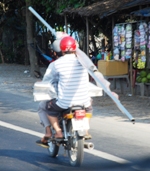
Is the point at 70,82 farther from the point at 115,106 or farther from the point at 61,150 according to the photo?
the point at 115,106

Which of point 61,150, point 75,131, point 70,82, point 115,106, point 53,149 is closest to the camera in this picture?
point 75,131

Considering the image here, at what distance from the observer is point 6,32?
105 ft

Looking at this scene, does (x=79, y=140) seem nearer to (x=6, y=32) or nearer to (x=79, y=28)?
(x=79, y=28)

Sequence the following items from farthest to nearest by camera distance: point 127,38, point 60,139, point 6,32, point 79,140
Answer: point 6,32
point 127,38
point 60,139
point 79,140

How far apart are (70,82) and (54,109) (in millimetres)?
391

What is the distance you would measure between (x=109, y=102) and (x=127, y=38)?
6.62 ft

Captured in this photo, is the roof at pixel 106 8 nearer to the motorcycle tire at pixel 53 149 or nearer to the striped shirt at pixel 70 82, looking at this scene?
the motorcycle tire at pixel 53 149

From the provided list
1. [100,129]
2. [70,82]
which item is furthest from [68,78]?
[100,129]

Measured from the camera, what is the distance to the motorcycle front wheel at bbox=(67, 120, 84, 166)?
220 inches

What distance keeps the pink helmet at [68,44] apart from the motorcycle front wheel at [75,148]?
2.90ft

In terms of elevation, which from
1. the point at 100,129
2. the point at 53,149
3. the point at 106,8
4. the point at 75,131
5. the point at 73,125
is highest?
the point at 106,8

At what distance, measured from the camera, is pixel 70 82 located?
579cm

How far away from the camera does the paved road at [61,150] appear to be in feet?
20.0

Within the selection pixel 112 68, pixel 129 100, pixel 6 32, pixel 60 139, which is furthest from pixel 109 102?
pixel 6 32
